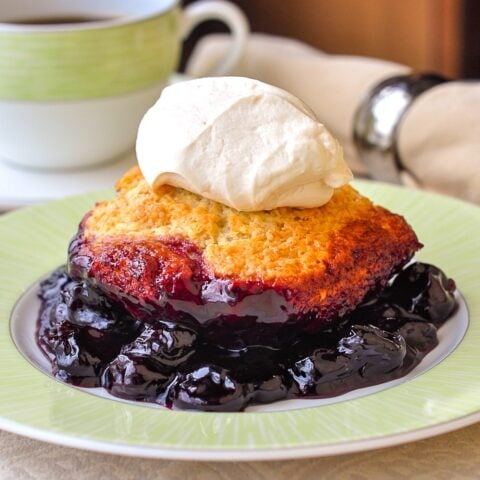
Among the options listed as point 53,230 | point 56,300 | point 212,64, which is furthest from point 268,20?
point 56,300

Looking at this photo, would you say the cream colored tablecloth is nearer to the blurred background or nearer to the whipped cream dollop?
the whipped cream dollop

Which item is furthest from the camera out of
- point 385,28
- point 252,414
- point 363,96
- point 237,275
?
point 385,28

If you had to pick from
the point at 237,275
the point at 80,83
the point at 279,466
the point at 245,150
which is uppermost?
the point at 245,150

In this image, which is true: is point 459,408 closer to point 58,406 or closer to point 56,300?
point 58,406

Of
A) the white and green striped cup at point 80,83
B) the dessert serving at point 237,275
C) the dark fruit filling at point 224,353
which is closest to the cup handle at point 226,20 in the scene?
the white and green striped cup at point 80,83

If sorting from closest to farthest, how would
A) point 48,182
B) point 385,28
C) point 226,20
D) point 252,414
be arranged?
point 252,414, point 48,182, point 226,20, point 385,28

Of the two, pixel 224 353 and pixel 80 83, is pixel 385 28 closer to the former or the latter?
pixel 80 83

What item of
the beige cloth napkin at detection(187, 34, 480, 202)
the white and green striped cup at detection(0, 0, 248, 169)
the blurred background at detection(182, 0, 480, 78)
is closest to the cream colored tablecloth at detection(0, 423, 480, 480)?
the beige cloth napkin at detection(187, 34, 480, 202)

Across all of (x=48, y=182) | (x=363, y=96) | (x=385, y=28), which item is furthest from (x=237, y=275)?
(x=385, y=28)
